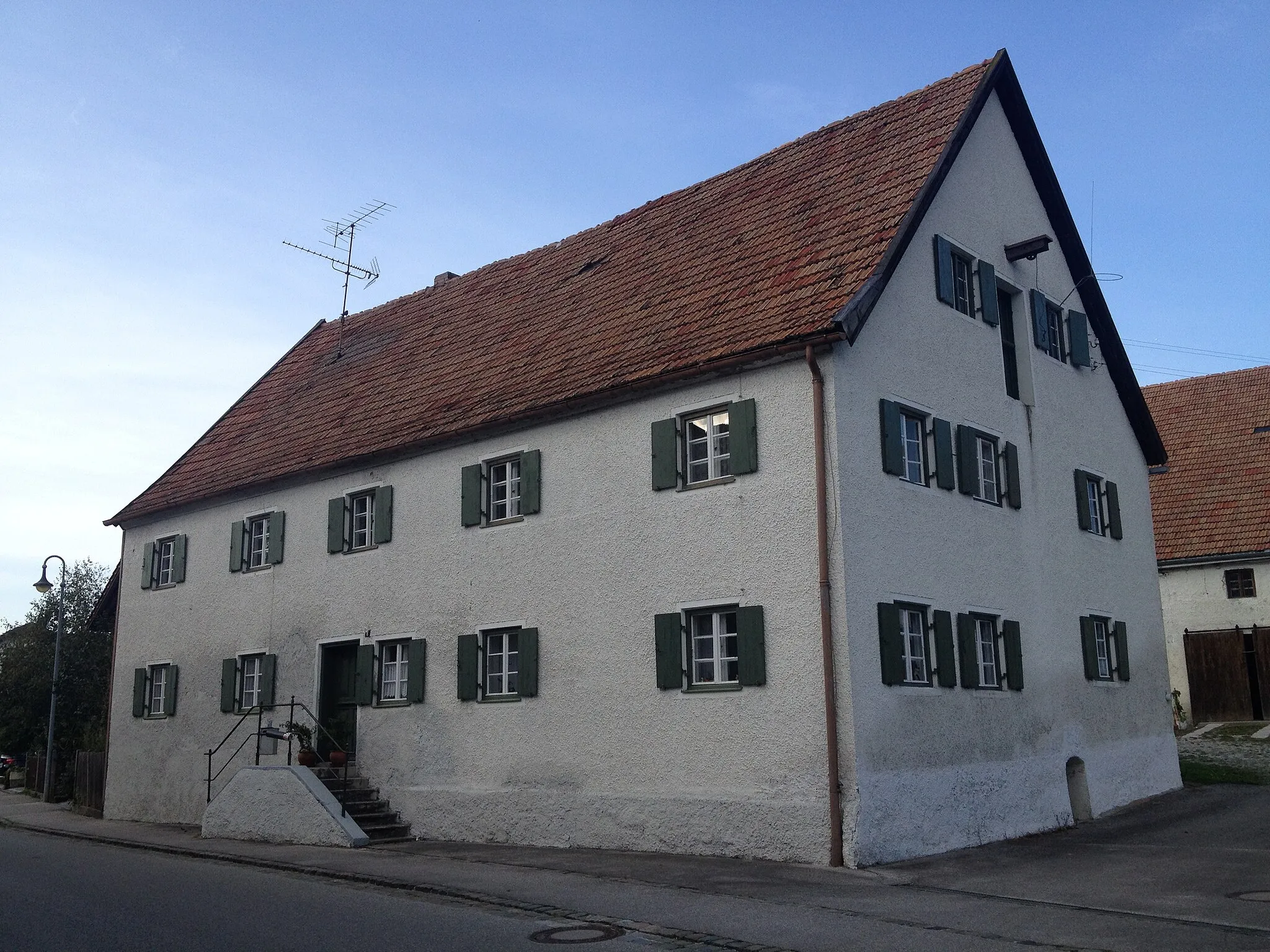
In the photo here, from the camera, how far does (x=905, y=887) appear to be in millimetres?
11445

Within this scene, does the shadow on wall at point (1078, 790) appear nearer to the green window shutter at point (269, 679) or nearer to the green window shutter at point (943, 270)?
the green window shutter at point (943, 270)

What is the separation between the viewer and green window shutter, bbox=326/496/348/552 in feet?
62.7

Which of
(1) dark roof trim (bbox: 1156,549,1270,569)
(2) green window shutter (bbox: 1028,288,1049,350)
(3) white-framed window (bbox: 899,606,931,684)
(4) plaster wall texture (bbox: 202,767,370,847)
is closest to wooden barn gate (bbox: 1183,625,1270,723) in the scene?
(1) dark roof trim (bbox: 1156,549,1270,569)

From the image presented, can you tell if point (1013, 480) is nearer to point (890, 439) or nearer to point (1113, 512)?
point (890, 439)

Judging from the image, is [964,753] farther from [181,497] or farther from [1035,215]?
Result: [181,497]

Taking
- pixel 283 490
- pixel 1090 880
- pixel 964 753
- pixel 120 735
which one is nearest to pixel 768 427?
pixel 964 753

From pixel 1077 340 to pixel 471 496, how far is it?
9.89 meters

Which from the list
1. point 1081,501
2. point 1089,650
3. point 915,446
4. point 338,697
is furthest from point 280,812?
point 1081,501

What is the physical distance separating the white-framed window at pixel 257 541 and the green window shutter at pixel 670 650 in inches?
360

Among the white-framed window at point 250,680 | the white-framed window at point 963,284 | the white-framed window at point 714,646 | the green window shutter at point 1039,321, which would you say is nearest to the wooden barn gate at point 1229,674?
the green window shutter at point 1039,321

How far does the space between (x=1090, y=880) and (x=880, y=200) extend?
843 cm

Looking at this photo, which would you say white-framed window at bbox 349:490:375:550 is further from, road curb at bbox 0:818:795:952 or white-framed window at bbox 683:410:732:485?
white-framed window at bbox 683:410:732:485

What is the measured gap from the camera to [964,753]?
574 inches

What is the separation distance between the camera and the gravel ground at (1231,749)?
21.2 meters
